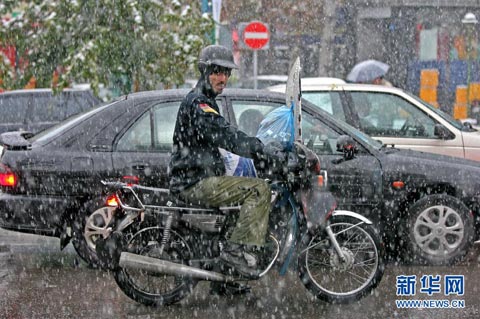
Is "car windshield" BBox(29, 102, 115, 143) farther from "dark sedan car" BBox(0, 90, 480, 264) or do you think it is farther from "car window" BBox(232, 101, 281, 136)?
"car window" BBox(232, 101, 281, 136)

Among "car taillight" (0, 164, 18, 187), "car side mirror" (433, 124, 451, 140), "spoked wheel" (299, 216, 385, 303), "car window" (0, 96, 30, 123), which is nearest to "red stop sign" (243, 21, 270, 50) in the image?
"car window" (0, 96, 30, 123)

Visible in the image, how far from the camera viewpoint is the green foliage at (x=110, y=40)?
14.2 metres

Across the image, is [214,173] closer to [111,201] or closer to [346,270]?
[346,270]

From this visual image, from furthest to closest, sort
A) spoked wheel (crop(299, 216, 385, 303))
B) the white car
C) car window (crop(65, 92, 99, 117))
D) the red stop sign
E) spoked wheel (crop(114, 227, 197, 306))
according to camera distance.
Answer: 1. the red stop sign
2. car window (crop(65, 92, 99, 117))
3. the white car
4. spoked wheel (crop(299, 216, 385, 303))
5. spoked wheel (crop(114, 227, 197, 306))

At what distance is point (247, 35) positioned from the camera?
1773 cm

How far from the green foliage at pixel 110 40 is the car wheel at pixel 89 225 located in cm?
595

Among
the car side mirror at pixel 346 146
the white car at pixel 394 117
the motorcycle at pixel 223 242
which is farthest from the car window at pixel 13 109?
the motorcycle at pixel 223 242

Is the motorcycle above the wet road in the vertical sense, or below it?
above

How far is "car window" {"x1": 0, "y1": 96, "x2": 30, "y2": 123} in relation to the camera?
14688mm

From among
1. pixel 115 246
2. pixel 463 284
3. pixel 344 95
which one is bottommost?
pixel 463 284

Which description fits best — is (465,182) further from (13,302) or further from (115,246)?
(13,302)

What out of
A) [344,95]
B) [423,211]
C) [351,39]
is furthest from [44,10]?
[351,39]

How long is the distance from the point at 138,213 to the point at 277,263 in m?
1.05

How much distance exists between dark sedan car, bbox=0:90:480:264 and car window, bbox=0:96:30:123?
5997 millimetres
